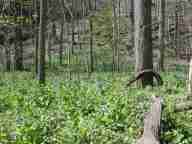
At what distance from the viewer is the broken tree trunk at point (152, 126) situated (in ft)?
20.8

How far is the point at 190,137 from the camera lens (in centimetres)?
696

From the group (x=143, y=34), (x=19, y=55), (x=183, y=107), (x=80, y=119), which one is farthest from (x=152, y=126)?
(x=19, y=55)

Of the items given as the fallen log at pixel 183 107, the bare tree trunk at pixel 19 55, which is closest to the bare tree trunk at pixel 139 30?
the fallen log at pixel 183 107

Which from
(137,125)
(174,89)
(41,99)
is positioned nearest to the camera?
(137,125)

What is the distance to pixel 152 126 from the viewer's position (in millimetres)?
6867

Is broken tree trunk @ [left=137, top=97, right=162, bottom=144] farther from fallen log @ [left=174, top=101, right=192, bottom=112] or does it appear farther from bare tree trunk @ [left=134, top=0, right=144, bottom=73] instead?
bare tree trunk @ [left=134, top=0, right=144, bottom=73]

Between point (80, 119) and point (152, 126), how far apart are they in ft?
3.98

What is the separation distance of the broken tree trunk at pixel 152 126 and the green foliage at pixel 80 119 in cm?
22

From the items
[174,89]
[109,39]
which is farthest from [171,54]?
[174,89]

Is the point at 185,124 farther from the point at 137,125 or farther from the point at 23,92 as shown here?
the point at 23,92

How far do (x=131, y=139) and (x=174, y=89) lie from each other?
20.6 ft

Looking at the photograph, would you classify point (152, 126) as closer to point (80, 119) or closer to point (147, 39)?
point (80, 119)

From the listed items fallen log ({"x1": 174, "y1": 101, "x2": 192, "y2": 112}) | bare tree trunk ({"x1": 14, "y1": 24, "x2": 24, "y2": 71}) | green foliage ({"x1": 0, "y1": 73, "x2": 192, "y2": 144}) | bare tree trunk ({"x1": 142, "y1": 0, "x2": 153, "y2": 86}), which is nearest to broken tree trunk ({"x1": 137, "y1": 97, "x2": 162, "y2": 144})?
green foliage ({"x1": 0, "y1": 73, "x2": 192, "y2": 144})

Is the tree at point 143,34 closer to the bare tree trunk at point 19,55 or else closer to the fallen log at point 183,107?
the fallen log at point 183,107
